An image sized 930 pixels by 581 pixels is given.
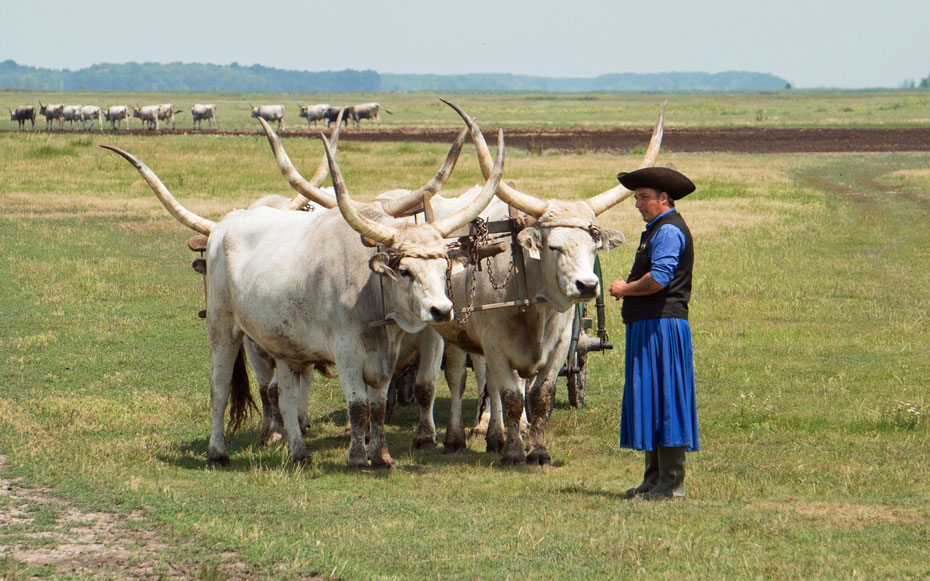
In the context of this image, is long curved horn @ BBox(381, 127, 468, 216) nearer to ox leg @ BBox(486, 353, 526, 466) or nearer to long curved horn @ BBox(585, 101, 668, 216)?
long curved horn @ BBox(585, 101, 668, 216)

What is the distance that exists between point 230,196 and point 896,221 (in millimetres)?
15800

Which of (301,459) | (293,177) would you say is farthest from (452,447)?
(293,177)

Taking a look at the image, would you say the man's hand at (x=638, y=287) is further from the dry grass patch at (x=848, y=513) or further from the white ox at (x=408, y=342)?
the white ox at (x=408, y=342)

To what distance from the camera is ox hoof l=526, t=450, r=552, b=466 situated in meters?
8.71

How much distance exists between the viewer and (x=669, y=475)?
7.42 m

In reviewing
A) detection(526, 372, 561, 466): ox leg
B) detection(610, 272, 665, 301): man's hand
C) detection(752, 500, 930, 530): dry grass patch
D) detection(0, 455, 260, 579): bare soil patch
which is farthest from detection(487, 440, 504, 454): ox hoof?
detection(0, 455, 260, 579): bare soil patch

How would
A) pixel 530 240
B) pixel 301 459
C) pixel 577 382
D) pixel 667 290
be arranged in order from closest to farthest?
pixel 667 290
pixel 530 240
pixel 301 459
pixel 577 382

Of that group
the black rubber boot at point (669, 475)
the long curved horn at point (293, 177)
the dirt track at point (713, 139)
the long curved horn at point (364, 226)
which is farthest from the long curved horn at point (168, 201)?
the dirt track at point (713, 139)

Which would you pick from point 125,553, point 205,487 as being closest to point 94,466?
point 205,487

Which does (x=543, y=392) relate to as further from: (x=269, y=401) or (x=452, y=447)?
(x=269, y=401)

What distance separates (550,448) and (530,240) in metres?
2.04

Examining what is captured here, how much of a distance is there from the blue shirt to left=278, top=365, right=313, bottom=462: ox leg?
10.0 ft

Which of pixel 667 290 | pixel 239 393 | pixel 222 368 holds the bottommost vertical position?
pixel 239 393

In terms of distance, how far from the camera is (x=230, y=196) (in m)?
28.7
